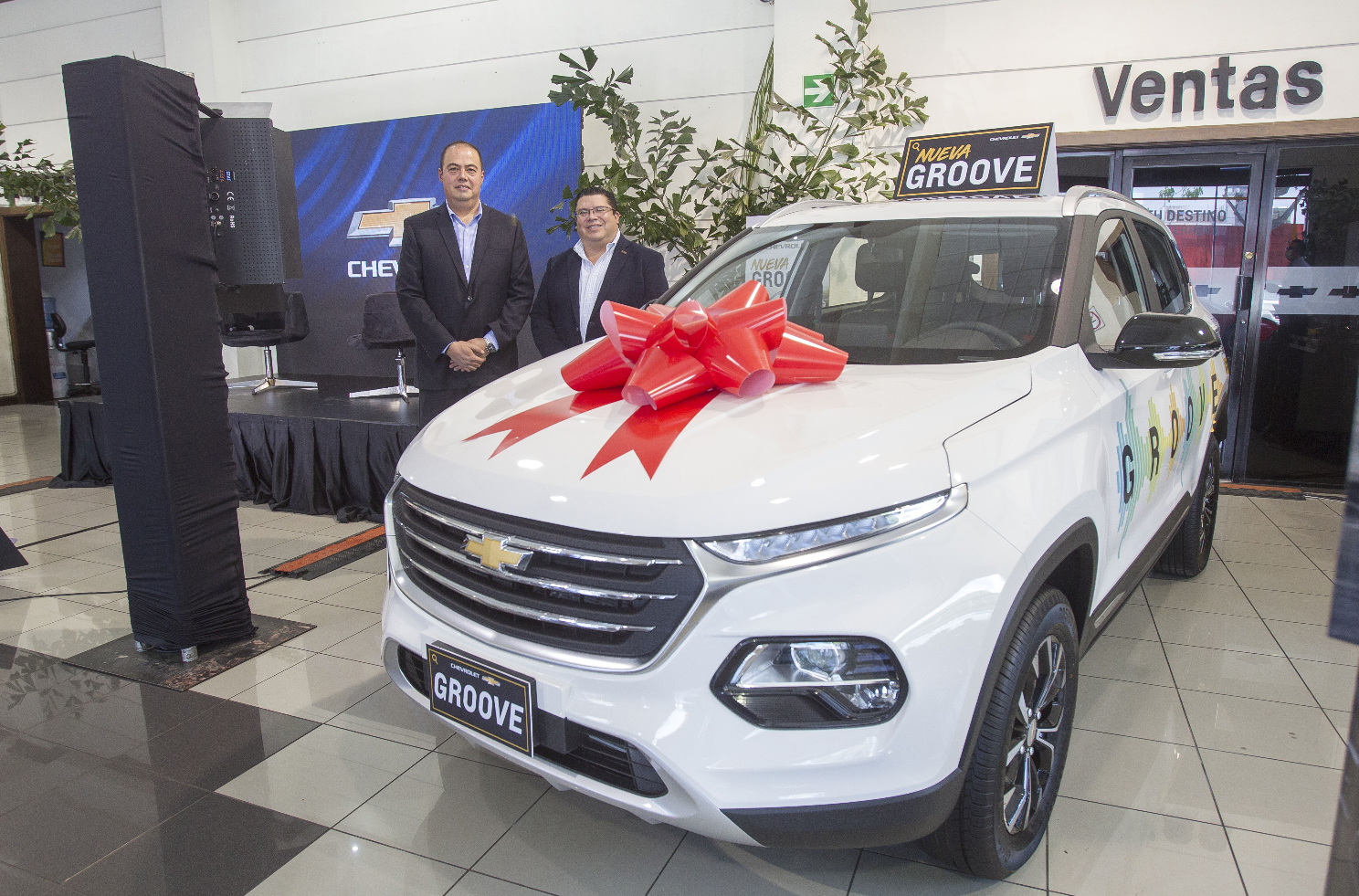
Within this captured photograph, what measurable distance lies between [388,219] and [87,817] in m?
5.62

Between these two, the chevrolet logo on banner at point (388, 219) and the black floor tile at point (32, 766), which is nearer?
the black floor tile at point (32, 766)

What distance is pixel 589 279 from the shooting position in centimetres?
387

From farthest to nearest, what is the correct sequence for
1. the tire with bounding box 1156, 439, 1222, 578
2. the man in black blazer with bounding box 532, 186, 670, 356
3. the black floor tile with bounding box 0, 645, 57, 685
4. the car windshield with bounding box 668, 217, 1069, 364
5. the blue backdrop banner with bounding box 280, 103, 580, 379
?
the blue backdrop banner with bounding box 280, 103, 580, 379, the man in black blazer with bounding box 532, 186, 670, 356, the tire with bounding box 1156, 439, 1222, 578, the black floor tile with bounding box 0, 645, 57, 685, the car windshield with bounding box 668, 217, 1069, 364

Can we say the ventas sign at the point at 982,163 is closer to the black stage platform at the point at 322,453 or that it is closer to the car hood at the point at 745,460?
the car hood at the point at 745,460

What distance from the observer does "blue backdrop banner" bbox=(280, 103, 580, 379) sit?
622 cm

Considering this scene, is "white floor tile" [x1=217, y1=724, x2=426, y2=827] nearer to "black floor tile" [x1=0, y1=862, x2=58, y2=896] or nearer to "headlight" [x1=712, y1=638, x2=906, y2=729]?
"black floor tile" [x1=0, y1=862, x2=58, y2=896]

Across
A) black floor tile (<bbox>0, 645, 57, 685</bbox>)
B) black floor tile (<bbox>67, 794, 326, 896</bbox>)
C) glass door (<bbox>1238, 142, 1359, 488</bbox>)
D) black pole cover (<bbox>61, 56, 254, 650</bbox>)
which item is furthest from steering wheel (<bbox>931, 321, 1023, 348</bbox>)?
glass door (<bbox>1238, 142, 1359, 488</bbox>)

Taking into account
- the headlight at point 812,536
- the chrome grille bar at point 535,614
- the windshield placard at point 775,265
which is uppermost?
the windshield placard at point 775,265

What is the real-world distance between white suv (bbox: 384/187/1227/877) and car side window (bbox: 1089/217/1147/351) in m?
0.11

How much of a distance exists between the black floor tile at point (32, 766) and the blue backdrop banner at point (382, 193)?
451 centimetres

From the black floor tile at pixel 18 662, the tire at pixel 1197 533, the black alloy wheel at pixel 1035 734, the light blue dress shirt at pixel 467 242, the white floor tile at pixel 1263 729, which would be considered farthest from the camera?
the light blue dress shirt at pixel 467 242

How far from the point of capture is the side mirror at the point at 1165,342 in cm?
180

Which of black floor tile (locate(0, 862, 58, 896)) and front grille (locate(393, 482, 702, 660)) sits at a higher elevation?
front grille (locate(393, 482, 702, 660))

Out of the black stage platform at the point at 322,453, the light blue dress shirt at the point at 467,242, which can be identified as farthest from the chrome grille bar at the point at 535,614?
the black stage platform at the point at 322,453
